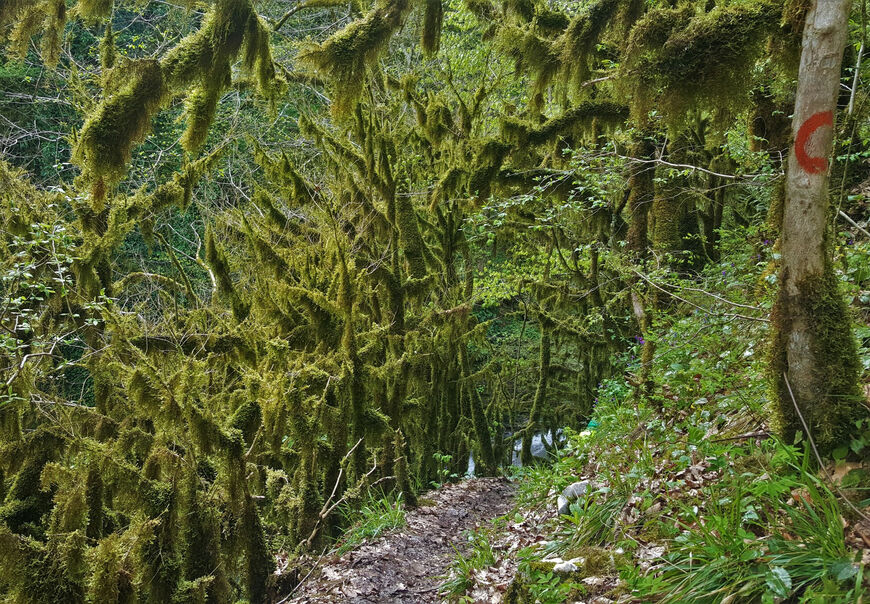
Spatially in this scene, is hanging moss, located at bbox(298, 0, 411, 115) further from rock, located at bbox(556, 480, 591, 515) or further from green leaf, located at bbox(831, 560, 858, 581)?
green leaf, located at bbox(831, 560, 858, 581)

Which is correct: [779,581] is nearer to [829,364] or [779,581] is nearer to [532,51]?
[829,364]

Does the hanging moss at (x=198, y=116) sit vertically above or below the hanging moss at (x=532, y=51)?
below

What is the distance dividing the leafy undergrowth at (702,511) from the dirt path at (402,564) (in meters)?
0.64

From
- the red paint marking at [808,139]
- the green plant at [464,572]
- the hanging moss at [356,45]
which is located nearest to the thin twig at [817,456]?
the red paint marking at [808,139]

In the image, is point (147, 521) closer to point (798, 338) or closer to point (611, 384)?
point (798, 338)

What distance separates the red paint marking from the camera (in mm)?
2527

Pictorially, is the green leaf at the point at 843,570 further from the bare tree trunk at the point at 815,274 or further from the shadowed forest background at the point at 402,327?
the bare tree trunk at the point at 815,274

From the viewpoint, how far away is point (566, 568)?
3486 millimetres

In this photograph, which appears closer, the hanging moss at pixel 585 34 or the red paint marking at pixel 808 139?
the red paint marking at pixel 808 139

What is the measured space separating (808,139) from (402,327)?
6796 mm

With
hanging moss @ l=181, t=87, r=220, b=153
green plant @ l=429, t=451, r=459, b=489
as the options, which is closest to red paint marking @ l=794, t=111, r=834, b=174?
hanging moss @ l=181, t=87, r=220, b=153

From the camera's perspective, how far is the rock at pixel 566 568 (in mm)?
3449

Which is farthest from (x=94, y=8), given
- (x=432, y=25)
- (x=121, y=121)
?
(x=432, y=25)

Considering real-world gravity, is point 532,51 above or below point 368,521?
above
